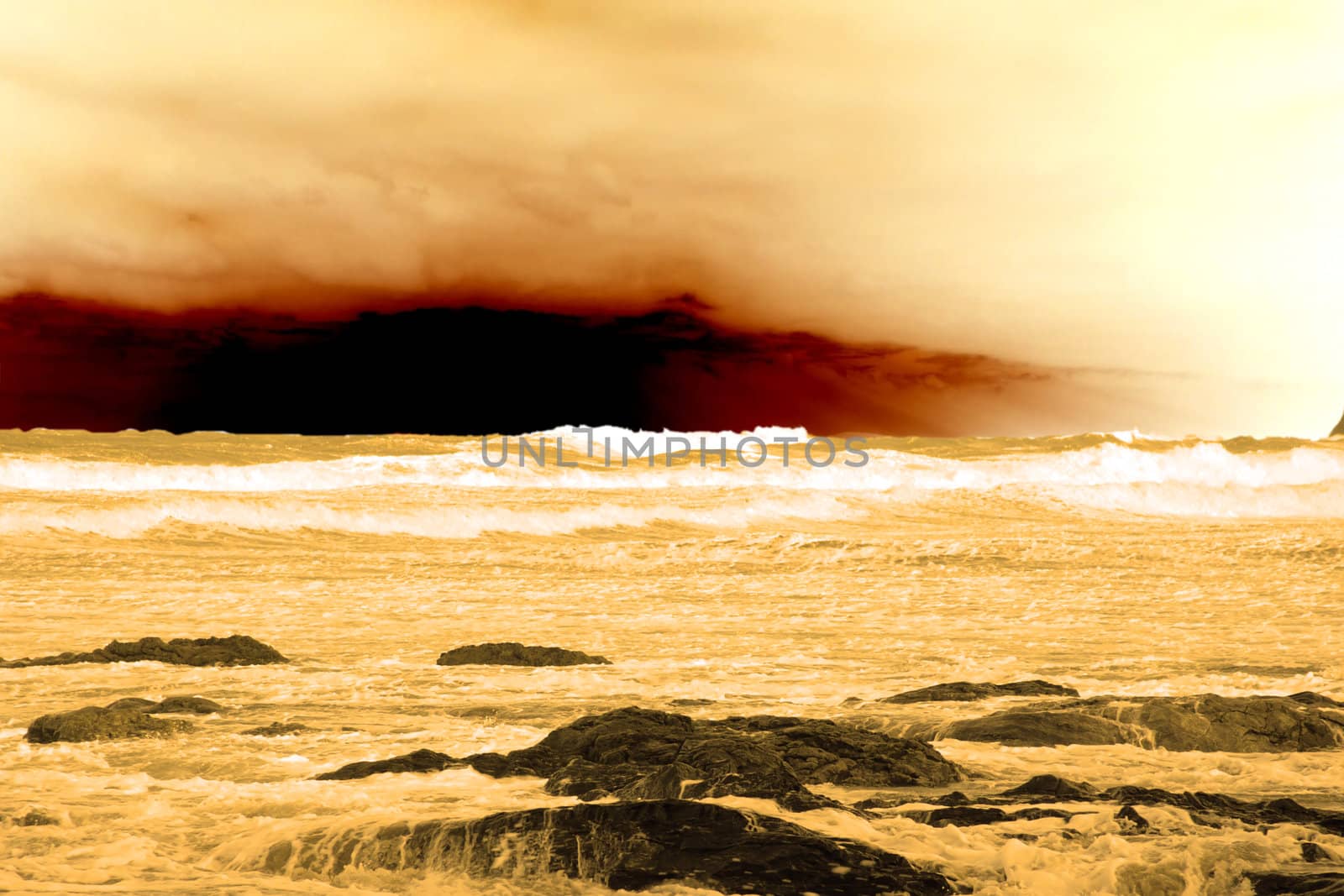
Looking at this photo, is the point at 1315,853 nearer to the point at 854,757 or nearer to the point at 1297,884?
the point at 1297,884

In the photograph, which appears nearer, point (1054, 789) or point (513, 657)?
point (1054, 789)

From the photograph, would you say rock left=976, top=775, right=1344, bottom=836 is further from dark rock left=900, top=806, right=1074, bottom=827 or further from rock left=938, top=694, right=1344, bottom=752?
rock left=938, top=694, right=1344, bottom=752

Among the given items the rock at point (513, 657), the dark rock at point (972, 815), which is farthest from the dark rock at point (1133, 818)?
the rock at point (513, 657)

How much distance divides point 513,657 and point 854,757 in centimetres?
422

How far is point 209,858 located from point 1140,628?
966cm

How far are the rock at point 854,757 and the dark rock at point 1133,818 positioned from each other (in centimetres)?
94

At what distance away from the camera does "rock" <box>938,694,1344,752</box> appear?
21.9 feet

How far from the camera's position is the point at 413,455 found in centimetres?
3522

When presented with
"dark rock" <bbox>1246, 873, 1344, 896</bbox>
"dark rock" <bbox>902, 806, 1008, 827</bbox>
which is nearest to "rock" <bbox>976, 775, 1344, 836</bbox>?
"dark rock" <bbox>902, 806, 1008, 827</bbox>

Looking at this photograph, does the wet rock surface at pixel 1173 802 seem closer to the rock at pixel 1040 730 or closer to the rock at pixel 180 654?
the rock at pixel 1040 730

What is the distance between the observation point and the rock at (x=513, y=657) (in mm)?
9539

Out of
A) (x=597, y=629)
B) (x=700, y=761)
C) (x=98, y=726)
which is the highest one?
(x=700, y=761)

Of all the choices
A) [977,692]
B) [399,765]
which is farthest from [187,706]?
[977,692]

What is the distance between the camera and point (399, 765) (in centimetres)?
Answer: 616
